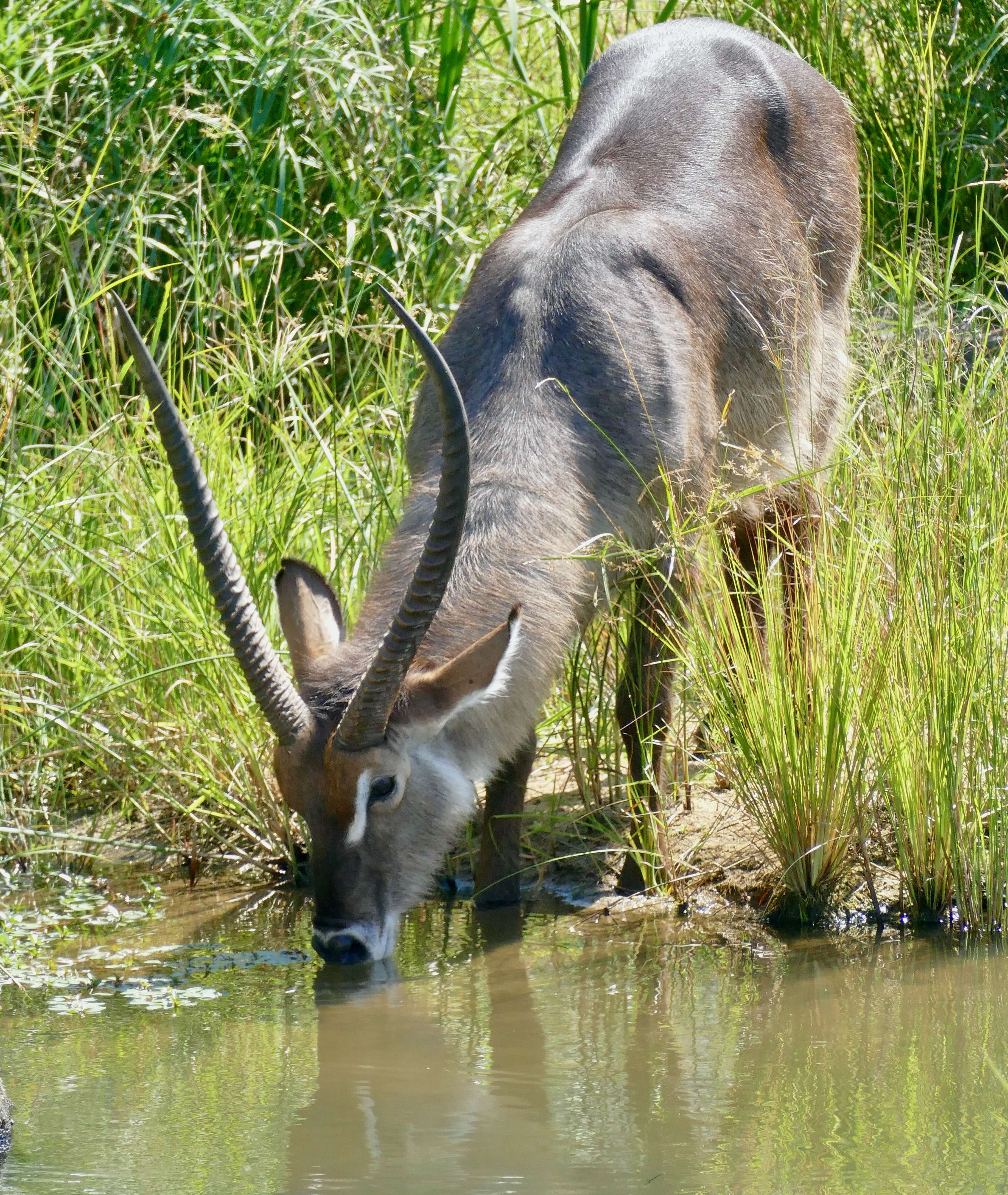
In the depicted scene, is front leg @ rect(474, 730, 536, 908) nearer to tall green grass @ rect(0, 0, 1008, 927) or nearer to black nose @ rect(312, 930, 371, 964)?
tall green grass @ rect(0, 0, 1008, 927)

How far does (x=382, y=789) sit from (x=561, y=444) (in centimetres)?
107

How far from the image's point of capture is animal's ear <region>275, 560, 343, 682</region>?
4570 mm

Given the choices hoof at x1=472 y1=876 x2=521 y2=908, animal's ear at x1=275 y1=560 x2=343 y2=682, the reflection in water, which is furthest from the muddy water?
animal's ear at x1=275 y1=560 x2=343 y2=682

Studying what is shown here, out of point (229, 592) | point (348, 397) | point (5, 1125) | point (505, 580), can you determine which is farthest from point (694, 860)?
point (348, 397)

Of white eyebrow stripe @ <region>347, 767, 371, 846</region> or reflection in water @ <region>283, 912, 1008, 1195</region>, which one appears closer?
reflection in water @ <region>283, 912, 1008, 1195</region>

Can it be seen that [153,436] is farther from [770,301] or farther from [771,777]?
[771,777]

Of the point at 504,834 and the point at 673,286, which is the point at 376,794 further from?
the point at 673,286

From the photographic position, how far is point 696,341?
16.7ft

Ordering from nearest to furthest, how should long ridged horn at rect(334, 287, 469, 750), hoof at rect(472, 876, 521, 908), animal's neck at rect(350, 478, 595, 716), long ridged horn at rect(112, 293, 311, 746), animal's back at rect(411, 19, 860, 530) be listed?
long ridged horn at rect(334, 287, 469, 750) → long ridged horn at rect(112, 293, 311, 746) → animal's neck at rect(350, 478, 595, 716) → animal's back at rect(411, 19, 860, 530) → hoof at rect(472, 876, 521, 908)

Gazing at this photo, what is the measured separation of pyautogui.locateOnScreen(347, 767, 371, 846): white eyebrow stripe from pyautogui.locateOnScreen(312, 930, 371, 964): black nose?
9.0 inches

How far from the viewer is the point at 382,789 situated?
4.26 m

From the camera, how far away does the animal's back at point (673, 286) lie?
4.71 metres

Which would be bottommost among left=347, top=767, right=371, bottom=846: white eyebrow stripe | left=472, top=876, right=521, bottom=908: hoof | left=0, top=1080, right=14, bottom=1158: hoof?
left=0, top=1080, right=14, bottom=1158: hoof

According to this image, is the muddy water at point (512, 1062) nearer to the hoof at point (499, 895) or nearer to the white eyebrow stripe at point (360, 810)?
the hoof at point (499, 895)
